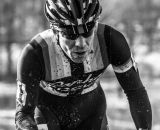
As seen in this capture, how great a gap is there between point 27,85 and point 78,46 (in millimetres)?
458

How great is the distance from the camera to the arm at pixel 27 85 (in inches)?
119

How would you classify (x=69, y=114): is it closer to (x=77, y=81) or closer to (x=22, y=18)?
(x=77, y=81)

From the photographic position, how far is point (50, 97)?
140 inches

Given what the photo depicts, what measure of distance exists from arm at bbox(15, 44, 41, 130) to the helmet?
29 centimetres

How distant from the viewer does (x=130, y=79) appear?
3.30 meters

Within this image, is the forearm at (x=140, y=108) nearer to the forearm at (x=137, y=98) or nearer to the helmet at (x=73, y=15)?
the forearm at (x=137, y=98)

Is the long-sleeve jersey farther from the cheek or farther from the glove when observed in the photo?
the cheek

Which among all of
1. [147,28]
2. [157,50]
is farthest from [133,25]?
[157,50]

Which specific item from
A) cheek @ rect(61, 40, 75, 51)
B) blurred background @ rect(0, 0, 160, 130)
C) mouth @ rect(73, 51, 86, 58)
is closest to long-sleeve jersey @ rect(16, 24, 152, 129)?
cheek @ rect(61, 40, 75, 51)

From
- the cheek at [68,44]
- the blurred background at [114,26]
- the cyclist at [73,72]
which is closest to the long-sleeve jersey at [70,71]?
the cyclist at [73,72]

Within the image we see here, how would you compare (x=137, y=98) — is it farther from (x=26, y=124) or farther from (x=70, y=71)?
(x=26, y=124)

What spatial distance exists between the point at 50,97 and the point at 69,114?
0.68 feet

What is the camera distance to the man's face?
117 inches

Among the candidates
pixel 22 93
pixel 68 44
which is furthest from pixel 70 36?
pixel 22 93
